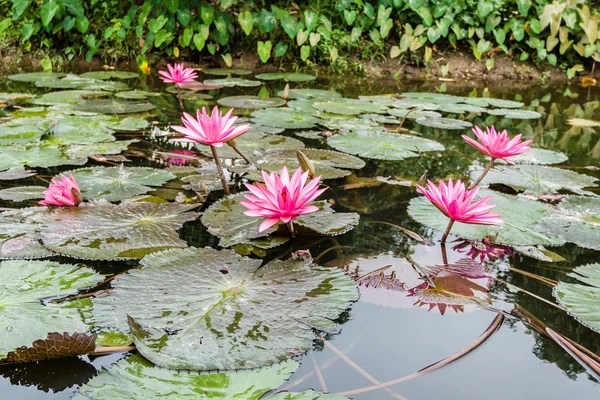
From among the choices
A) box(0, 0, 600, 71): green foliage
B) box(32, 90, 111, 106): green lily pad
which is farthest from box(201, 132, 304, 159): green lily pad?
box(0, 0, 600, 71): green foliage

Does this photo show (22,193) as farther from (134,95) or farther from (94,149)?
(134,95)

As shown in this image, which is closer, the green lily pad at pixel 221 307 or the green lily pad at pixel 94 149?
the green lily pad at pixel 221 307

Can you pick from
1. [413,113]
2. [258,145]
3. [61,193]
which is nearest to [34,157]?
[61,193]

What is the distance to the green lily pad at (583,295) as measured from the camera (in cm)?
106

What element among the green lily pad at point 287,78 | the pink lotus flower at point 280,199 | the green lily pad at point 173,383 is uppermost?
the green lily pad at point 287,78

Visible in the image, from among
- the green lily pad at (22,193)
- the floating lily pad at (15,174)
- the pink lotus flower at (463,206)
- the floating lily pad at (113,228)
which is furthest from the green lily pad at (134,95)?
the pink lotus flower at (463,206)

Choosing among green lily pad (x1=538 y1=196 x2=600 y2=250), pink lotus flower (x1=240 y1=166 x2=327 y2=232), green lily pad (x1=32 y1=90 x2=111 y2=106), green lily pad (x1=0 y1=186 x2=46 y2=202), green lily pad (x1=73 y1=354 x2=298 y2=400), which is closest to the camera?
green lily pad (x1=73 y1=354 x2=298 y2=400)

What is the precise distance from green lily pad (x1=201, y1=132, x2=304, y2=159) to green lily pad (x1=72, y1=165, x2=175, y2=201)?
0.37 metres

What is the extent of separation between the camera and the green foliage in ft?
16.1

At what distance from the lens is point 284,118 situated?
→ 2670 millimetres

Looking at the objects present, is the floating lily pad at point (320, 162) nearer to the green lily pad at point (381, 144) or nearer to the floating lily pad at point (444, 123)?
the green lily pad at point (381, 144)

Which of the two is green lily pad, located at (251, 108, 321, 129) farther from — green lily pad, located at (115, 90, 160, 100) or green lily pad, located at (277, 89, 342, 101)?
green lily pad, located at (115, 90, 160, 100)

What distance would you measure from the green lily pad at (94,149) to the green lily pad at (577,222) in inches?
63.3

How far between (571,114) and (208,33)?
3.21 meters
